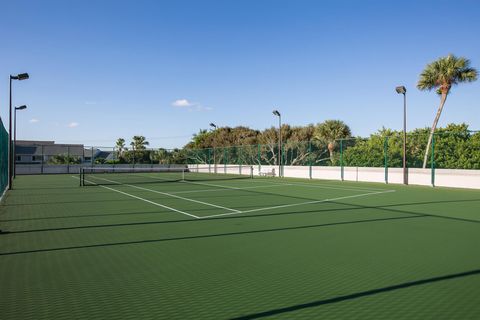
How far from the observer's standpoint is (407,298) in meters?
3.87

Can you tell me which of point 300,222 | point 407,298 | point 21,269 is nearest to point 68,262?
point 21,269

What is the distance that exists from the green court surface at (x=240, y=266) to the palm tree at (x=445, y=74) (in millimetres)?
23002

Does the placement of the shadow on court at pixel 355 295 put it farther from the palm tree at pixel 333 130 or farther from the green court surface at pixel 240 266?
the palm tree at pixel 333 130

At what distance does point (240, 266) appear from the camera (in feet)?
16.5

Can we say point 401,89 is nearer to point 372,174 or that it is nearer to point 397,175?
point 397,175

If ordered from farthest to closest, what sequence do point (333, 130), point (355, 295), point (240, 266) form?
point (333, 130), point (240, 266), point (355, 295)

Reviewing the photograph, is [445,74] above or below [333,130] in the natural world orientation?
above

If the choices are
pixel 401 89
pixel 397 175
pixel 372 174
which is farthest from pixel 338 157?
pixel 401 89

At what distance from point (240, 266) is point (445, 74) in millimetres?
29323

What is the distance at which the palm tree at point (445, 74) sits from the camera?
28.2 metres

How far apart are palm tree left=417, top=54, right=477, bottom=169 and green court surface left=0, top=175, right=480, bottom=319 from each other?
2300 centimetres

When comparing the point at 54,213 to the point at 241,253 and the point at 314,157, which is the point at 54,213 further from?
the point at 314,157

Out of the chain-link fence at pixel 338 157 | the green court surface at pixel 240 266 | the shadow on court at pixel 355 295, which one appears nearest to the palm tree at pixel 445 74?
the chain-link fence at pixel 338 157

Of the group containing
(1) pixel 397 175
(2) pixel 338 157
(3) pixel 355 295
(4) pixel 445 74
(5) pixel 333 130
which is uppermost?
(4) pixel 445 74
